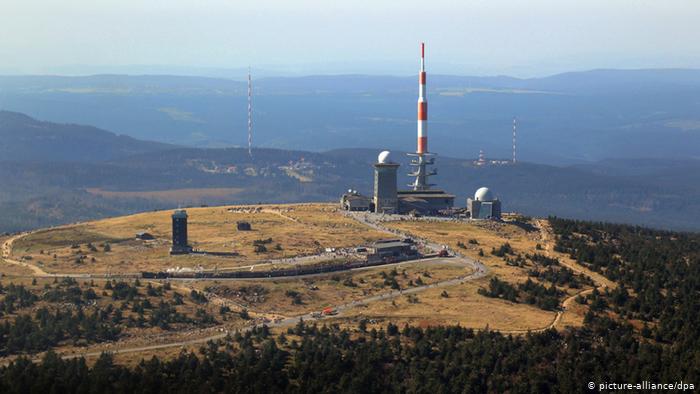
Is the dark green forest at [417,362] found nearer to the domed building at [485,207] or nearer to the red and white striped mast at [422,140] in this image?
the domed building at [485,207]

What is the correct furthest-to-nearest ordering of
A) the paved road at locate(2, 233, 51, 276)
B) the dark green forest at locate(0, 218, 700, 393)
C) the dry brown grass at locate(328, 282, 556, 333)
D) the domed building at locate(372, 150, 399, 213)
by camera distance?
the domed building at locate(372, 150, 399, 213) → the paved road at locate(2, 233, 51, 276) → the dry brown grass at locate(328, 282, 556, 333) → the dark green forest at locate(0, 218, 700, 393)

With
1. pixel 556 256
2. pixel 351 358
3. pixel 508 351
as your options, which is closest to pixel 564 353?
pixel 508 351

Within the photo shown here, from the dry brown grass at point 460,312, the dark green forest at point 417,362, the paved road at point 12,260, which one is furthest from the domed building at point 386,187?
the dark green forest at point 417,362

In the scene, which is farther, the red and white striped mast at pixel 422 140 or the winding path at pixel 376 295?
the red and white striped mast at pixel 422 140

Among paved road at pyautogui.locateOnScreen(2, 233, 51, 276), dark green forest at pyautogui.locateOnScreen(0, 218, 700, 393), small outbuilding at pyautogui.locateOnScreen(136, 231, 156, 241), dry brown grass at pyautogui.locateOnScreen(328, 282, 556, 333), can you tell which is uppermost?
small outbuilding at pyautogui.locateOnScreen(136, 231, 156, 241)

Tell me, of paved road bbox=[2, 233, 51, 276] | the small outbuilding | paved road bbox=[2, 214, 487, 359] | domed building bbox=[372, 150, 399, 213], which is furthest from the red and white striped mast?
paved road bbox=[2, 233, 51, 276]

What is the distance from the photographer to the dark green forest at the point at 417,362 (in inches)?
3629

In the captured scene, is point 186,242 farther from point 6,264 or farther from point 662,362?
point 662,362

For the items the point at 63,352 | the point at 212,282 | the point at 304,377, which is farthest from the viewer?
the point at 212,282

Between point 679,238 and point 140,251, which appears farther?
point 679,238

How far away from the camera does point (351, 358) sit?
99.6m

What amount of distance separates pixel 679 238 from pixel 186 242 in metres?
62.7

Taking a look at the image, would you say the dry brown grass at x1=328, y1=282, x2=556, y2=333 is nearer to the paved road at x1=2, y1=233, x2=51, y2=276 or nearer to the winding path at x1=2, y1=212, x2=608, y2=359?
the winding path at x1=2, y1=212, x2=608, y2=359

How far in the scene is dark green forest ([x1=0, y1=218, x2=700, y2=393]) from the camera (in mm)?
92188
